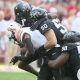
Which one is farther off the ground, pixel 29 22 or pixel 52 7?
pixel 52 7

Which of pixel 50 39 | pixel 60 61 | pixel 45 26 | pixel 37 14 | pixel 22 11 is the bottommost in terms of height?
pixel 60 61

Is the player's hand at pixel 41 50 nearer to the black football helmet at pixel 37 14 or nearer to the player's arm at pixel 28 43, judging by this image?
the player's arm at pixel 28 43

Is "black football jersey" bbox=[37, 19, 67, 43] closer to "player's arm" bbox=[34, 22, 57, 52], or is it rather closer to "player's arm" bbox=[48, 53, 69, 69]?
"player's arm" bbox=[34, 22, 57, 52]

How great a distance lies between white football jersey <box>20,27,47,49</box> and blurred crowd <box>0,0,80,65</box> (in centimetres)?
572

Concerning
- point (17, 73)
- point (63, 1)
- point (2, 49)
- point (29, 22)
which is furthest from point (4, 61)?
point (29, 22)

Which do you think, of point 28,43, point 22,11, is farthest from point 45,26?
point 22,11

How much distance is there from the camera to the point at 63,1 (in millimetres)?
19734

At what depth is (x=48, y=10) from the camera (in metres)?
17.8

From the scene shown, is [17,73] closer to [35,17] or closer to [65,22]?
[65,22]

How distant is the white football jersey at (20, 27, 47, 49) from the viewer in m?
9.05

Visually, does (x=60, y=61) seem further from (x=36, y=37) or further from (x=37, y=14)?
(x=37, y=14)

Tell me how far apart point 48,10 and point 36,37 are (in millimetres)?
8712

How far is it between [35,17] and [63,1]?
10.7 metres

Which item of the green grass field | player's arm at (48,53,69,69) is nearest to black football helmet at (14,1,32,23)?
player's arm at (48,53,69,69)
